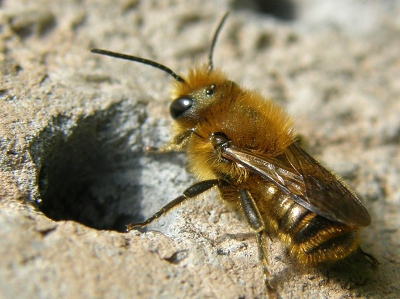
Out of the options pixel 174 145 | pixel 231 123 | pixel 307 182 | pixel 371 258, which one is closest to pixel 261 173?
pixel 307 182

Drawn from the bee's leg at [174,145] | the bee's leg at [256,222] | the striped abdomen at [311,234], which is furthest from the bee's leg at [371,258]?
the bee's leg at [174,145]

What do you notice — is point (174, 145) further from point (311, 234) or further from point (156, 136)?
point (311, 234)

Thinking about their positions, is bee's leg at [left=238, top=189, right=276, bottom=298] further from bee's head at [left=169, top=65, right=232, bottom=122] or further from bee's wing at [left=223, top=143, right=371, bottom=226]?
bee's head at [left=169, top=65, right=232, bottom=122]

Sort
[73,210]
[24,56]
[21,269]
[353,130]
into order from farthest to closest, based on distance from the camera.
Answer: [353,130]
[24,56]
[73,210]
[21,269]

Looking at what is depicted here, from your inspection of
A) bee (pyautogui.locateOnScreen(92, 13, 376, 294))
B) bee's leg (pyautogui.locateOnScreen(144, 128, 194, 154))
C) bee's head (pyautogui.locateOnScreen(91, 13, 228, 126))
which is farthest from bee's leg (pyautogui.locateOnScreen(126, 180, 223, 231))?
bee's head (pyautogui.locateOnScreen(91, 13, 228, 126))

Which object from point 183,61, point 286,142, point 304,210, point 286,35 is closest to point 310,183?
point 304,210

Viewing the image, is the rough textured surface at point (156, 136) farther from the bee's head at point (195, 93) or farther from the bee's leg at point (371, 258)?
the bee's head at point (195, 93)

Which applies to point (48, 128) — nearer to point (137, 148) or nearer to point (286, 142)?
point (137, 148)
